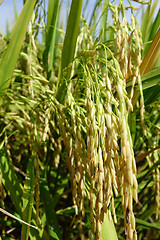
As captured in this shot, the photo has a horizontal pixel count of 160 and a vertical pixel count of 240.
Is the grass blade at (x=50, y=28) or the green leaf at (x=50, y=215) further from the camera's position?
the grass blade at (x=50, y=28)

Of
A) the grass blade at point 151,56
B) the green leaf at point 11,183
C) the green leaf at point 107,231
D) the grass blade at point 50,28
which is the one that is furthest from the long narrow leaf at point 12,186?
the grass blade at point 151,56

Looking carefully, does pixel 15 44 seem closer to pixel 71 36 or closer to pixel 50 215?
pixel 71 36

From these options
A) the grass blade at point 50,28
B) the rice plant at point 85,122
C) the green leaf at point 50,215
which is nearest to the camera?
the rice plant at point 85,122

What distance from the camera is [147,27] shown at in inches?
56.1

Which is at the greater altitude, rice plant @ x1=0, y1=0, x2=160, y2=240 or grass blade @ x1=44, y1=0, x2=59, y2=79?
grass blade @ x1=44, y1=0, x2=59, y2=79

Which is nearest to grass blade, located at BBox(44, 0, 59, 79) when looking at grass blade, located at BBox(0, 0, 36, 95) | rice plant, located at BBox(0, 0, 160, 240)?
rice plant, located at BBox(0, 0, 160, 240)

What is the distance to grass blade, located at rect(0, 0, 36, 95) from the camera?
0.87m

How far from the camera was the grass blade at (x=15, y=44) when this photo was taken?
870 millimetres

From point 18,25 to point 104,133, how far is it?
1.60ft

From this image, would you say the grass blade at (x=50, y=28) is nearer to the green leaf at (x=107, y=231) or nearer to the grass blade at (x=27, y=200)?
the grass blade at (x=27, y=200)

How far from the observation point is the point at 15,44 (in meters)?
0.90

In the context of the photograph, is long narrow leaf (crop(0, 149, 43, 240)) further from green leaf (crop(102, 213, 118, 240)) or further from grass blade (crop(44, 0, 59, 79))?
grass blade (crop(44, 0, 59, 79))

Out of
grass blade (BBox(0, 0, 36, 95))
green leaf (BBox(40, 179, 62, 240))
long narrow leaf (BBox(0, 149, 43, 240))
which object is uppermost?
grass blade (BBox(0, 0, 36, 95))

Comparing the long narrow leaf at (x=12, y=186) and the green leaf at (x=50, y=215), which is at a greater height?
the long narrow leaf at (x=12, y=186)
